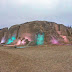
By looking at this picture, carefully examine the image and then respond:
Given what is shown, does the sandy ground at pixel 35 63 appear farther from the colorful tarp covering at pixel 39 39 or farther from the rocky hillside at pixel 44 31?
the rocky hillside at pixel 44 31

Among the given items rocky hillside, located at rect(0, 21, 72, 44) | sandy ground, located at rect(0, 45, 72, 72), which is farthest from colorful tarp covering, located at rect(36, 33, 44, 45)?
sandy ground, located at rect(0, 45, 72, 72)

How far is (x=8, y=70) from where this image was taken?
402 centimetres

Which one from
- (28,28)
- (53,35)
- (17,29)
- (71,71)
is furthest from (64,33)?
(71,71)

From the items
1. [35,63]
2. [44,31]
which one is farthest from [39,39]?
[35,63]

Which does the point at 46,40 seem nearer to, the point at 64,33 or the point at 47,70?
the point at 64,33

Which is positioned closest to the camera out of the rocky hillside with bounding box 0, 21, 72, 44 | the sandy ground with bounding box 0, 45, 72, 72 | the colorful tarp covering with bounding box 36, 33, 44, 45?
the sandy ground with bounding box 0, 45, 72, 72

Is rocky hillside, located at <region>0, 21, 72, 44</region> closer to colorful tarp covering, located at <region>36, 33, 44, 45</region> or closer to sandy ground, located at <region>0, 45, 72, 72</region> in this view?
colorful tarp covering, located at <region>36, 33, 44, 45</region>

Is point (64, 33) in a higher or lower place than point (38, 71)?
higher

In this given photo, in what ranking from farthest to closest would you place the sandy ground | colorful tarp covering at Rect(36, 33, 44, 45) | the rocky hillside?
the rocky hillside
colorful tarp covering at Rect(36, 33, 44, 45)
the sandy ground

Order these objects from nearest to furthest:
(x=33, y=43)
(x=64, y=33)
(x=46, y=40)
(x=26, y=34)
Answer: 1. (x=33, y=43)
2. (x=46, y=40)
3. (x=26, y=34)
4. (x=64, y=33)

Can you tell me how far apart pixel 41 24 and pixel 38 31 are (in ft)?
9.26

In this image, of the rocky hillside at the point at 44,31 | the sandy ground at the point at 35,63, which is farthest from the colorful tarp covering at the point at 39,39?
the sandy ground at the point at 35,63

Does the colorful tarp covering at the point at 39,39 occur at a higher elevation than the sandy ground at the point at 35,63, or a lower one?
higher

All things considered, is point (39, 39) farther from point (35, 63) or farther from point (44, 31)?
point (35, 63)
